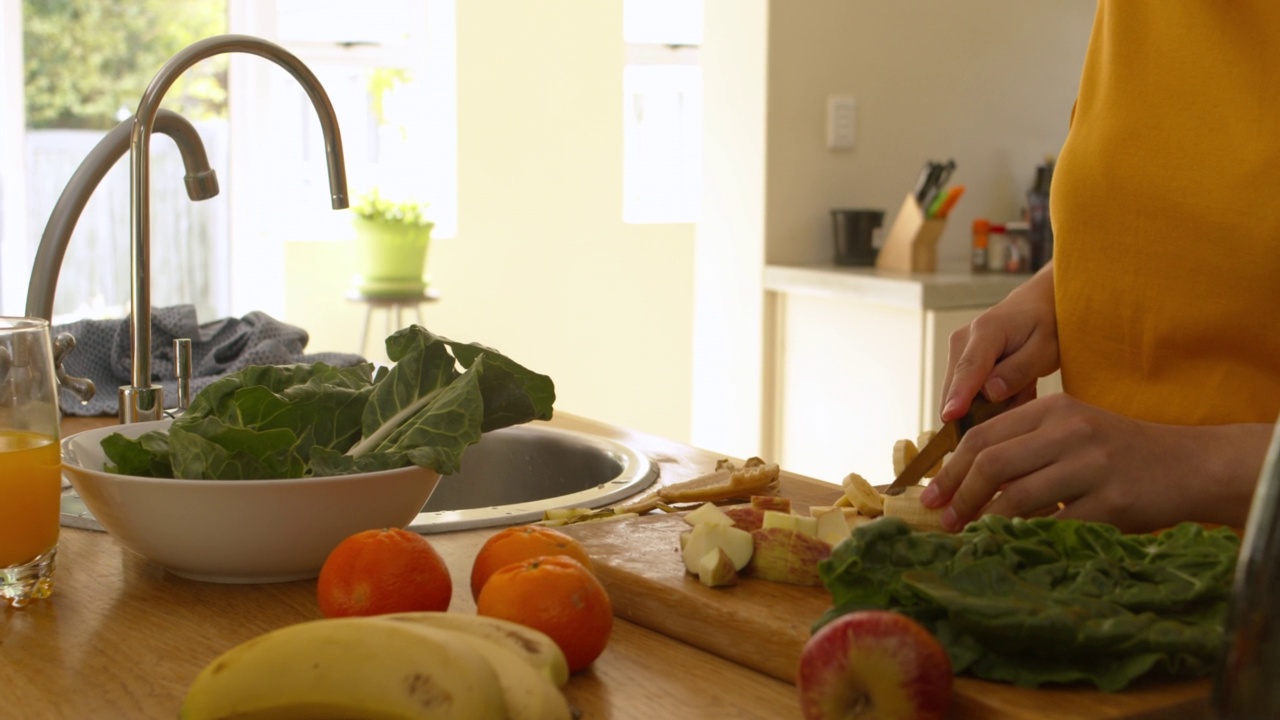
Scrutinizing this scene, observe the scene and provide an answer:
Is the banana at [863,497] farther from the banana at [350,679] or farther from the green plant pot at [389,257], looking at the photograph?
the green plant pot at [389,257]

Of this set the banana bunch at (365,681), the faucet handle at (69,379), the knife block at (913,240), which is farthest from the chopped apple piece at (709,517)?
the knife block at (913,240)

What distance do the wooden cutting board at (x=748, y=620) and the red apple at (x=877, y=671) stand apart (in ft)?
0.25

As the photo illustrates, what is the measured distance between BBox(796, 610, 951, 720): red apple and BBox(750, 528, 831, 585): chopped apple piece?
0.84ft

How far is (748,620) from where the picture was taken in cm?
89

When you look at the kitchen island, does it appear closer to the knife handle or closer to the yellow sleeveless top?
the knife handle

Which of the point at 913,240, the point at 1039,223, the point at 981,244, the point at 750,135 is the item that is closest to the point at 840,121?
the point at 750,135

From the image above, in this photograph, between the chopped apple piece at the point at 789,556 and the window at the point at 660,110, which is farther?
the window at the point at 660,110

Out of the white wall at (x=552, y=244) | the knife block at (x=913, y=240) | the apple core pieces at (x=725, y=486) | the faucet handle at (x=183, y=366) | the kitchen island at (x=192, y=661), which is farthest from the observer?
the white wall at (x=552, y=244)

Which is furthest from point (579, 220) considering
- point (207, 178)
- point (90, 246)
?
point (207, 178)

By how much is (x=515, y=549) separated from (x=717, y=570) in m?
0.14

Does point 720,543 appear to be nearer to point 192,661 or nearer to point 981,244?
point 192,661

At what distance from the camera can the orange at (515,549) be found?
0.94 meters

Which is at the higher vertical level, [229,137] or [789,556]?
[229,137]

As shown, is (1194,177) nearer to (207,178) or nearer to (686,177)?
(207,178)
